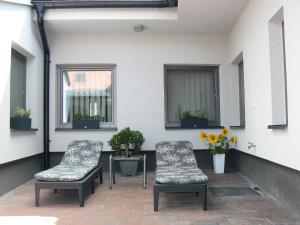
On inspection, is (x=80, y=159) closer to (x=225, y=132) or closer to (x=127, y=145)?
(x=127, y=145)

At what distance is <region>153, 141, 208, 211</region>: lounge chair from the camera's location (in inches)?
170

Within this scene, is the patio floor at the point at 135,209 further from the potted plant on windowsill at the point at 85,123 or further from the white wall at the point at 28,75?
the potted plant on windowsill at the point at 85,123

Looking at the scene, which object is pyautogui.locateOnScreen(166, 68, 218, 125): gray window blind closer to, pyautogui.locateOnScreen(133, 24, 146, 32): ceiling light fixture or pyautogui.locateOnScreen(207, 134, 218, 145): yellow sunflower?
pyautogui.locateOnScreen(207, 134, 218, 145): yellow sunflower

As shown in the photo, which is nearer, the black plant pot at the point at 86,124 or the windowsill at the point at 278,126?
the windowsill at the point at 278,126

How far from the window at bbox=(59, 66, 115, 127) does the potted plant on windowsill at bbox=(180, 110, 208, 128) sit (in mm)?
1777

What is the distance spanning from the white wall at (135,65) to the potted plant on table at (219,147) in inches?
19.0

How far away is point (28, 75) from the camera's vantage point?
688 centimetres

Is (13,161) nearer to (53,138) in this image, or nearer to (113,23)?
(53,138)

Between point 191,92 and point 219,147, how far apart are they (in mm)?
1711

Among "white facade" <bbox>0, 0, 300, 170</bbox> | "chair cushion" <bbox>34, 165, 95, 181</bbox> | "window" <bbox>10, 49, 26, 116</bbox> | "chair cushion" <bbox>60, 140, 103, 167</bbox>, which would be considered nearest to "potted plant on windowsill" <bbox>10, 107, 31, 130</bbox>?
"window" <bbox>10, 49, 26, 116</bbox>

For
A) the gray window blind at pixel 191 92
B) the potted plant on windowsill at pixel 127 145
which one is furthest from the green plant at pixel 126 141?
the gray window blind at pixel 191 92

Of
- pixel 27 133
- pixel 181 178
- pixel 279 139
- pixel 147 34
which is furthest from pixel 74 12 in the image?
pixel 279 139

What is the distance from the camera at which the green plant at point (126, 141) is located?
6.88 m

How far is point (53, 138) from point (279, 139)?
5180mm
